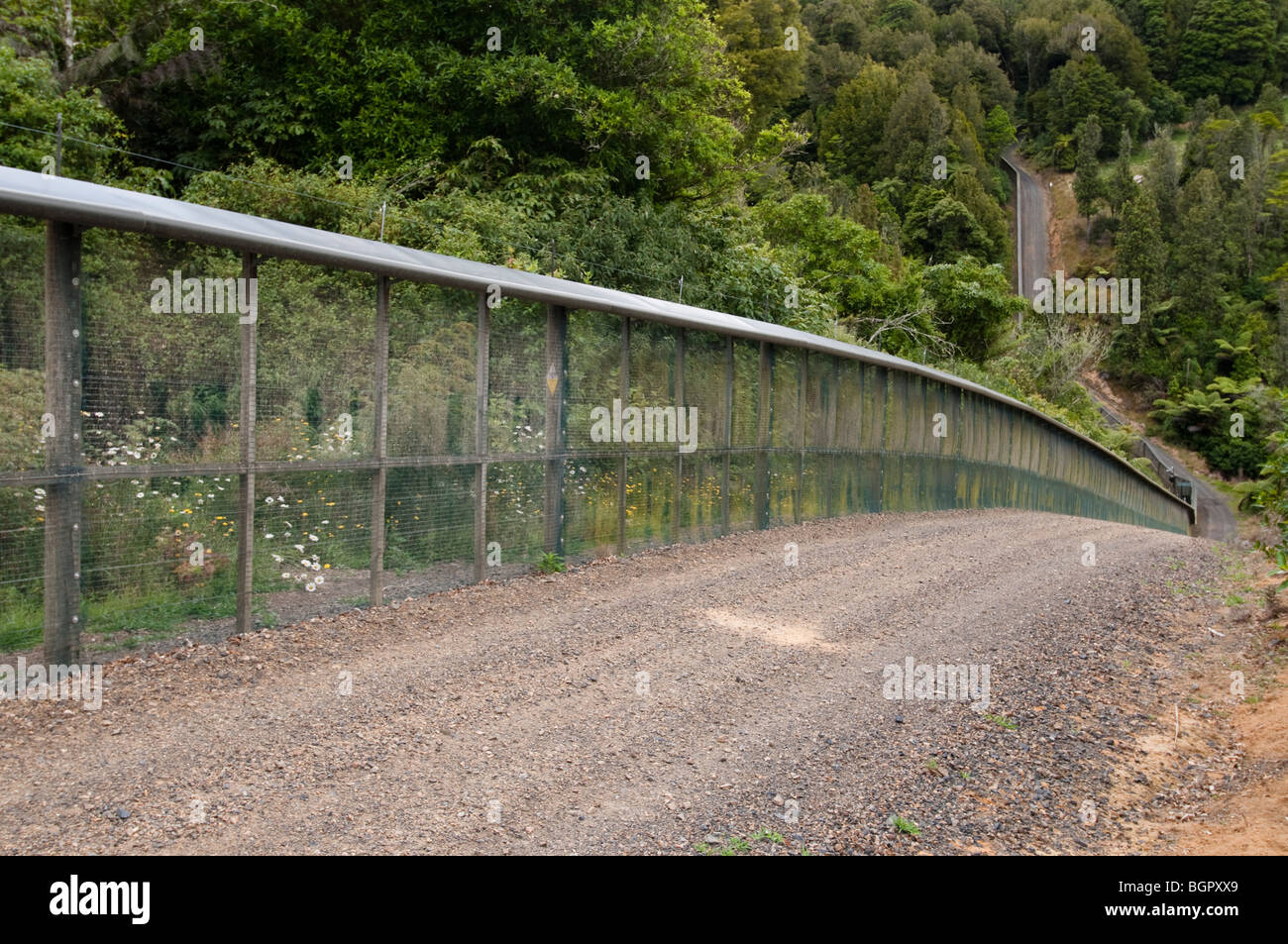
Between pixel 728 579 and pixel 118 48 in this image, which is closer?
pixel 728 579

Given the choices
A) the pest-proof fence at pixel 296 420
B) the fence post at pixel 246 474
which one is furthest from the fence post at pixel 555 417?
the fence post at pixel 246 474

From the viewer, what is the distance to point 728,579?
30.7 feet

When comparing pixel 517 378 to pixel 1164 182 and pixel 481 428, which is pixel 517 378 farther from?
pixel 1164 182

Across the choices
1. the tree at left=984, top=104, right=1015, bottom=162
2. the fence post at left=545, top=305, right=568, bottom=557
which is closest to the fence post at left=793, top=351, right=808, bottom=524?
the fence post at left=545, top=305, right=568, bottom=557

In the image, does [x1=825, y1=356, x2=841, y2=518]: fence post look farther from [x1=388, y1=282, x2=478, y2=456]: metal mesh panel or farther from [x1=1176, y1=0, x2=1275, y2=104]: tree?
[x1=1176, y1=0, x2=1275, y2=104]: tree

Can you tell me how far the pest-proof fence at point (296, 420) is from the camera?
17.5 ft

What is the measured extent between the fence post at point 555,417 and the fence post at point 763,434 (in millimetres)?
4227

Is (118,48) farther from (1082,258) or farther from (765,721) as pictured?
(1082,258)

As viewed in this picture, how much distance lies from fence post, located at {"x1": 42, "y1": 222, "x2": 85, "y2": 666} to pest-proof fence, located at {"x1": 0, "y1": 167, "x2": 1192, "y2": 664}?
1cm

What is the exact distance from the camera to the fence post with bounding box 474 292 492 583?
831 cm

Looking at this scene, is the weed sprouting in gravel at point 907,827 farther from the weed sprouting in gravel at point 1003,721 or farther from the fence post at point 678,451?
the fence post at point 678,451

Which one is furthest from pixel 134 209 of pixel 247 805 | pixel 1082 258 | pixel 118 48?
pixel 1082 258

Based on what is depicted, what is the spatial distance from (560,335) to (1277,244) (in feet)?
273

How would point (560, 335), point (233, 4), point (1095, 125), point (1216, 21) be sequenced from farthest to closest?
point (1216, 21), point (1095, 125), point (233, 4), point (560, 335)
